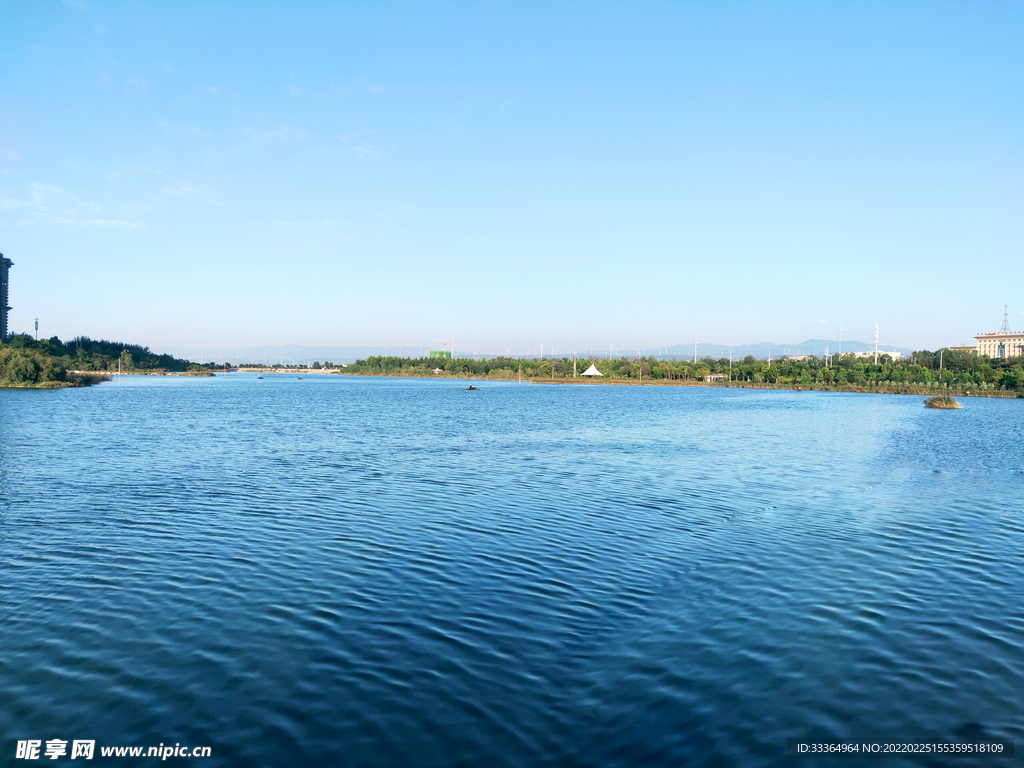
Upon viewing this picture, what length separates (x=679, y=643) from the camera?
9664mm

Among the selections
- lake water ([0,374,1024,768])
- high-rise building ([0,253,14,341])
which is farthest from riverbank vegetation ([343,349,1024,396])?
high-rise building ([0,253,14,341])

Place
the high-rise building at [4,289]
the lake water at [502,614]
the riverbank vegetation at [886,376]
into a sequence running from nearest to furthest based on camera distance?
the lake water at [502,614] < the riverbank vegetation at [886,376] < the high-rise building at [4,289]

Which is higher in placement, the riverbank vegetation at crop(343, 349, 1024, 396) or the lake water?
the riverbank vegetation at crop(343, 349, 1024, 396)

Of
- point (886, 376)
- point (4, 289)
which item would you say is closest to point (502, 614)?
point (886, 376)

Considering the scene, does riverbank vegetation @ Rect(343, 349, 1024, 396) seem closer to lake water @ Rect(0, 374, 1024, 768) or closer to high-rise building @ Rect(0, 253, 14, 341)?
lake water @ Rect(0, 374, 1024, 768)

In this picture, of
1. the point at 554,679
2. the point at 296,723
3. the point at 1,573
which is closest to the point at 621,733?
the point at 554,679

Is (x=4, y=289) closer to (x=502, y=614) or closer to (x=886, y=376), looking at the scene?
(x=502, y=614)

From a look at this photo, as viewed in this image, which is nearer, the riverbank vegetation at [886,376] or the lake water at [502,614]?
the lake water at [502,614]

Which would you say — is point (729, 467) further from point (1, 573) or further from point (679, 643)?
point (1, 573)

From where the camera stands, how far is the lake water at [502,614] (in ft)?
24.1

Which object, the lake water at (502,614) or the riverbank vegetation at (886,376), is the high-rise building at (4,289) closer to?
the riverbank vegetation at (886,376)

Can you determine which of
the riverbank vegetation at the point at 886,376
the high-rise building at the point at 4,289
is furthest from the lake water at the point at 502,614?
the high-rise building at the point at 4,289

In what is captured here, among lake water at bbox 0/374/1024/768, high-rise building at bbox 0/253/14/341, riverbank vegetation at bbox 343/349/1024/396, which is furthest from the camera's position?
high-rise building at bbox 0/253/14/341

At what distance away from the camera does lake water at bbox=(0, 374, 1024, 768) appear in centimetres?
735
